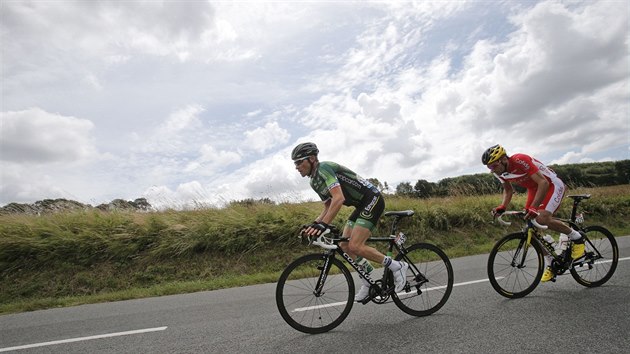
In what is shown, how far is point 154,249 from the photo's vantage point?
10.1 metres

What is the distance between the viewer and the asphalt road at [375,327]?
3734mm

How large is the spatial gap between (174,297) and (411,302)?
193 inches

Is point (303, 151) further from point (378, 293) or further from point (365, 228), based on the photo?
point (378, 293)

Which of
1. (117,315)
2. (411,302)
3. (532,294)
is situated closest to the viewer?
(411,302)

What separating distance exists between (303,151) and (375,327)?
2.26 metres

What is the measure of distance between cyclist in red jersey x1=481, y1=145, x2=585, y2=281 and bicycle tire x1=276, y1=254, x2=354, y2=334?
2654mm

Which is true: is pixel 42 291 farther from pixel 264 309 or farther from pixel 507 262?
Answer: pixel 507 262

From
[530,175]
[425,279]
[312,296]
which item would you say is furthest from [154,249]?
[530,175]

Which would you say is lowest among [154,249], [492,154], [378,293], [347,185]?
[378,293]

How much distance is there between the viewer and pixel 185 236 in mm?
10383

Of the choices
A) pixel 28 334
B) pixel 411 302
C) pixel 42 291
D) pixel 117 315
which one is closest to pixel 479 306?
pixel 411 302

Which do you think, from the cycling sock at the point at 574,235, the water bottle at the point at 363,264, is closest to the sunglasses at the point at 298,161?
the water bottle at the point at 363,264

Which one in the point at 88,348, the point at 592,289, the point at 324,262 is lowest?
the point at 592,289

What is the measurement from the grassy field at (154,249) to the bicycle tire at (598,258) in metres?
4.66
